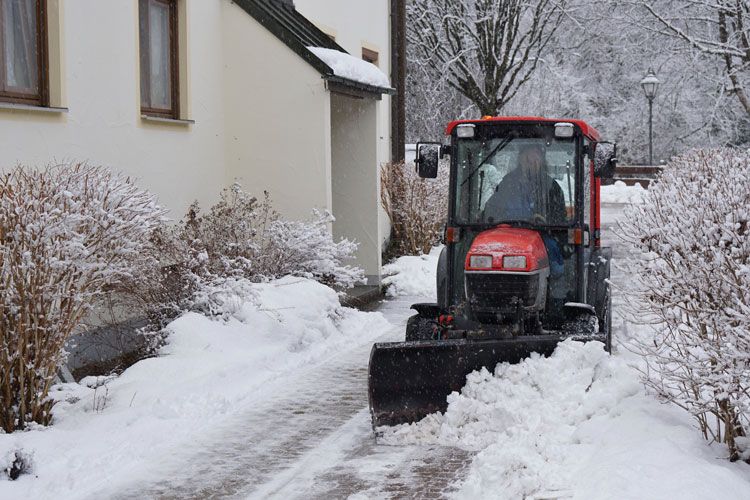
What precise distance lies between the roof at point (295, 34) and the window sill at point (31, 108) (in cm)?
407

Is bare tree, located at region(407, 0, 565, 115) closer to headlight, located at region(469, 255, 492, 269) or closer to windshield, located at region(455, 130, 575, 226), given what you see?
windshield, located at region(455, 130, 575, 226)

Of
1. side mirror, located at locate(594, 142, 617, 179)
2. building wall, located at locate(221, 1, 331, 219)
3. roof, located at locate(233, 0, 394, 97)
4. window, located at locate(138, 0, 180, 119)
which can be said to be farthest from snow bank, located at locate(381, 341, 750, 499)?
roof, located at locate(233, 0, 394, 97)

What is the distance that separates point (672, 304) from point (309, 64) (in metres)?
8.01

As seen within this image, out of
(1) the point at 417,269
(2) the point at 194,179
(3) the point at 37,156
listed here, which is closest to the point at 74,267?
(3) the point at 37,156

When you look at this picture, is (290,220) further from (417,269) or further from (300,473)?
(300,473)

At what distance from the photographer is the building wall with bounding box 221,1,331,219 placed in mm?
12773

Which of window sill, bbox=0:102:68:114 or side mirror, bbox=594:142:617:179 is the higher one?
window sill, bbox=0:102:68:114

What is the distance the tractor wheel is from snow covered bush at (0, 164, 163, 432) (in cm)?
255

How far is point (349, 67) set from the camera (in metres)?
Answer: 13.4

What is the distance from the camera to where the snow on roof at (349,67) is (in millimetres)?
12945

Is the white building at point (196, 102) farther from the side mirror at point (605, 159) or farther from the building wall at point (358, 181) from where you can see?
the side mirror at point (605, 159)

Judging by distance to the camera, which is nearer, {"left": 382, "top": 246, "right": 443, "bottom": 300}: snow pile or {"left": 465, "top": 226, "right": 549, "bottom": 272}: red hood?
{"left": 465, "top": 226, "right": 549, "bottom": 272}: red hood

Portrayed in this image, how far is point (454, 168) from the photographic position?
8.01m

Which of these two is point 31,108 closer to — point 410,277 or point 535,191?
point 535,191
